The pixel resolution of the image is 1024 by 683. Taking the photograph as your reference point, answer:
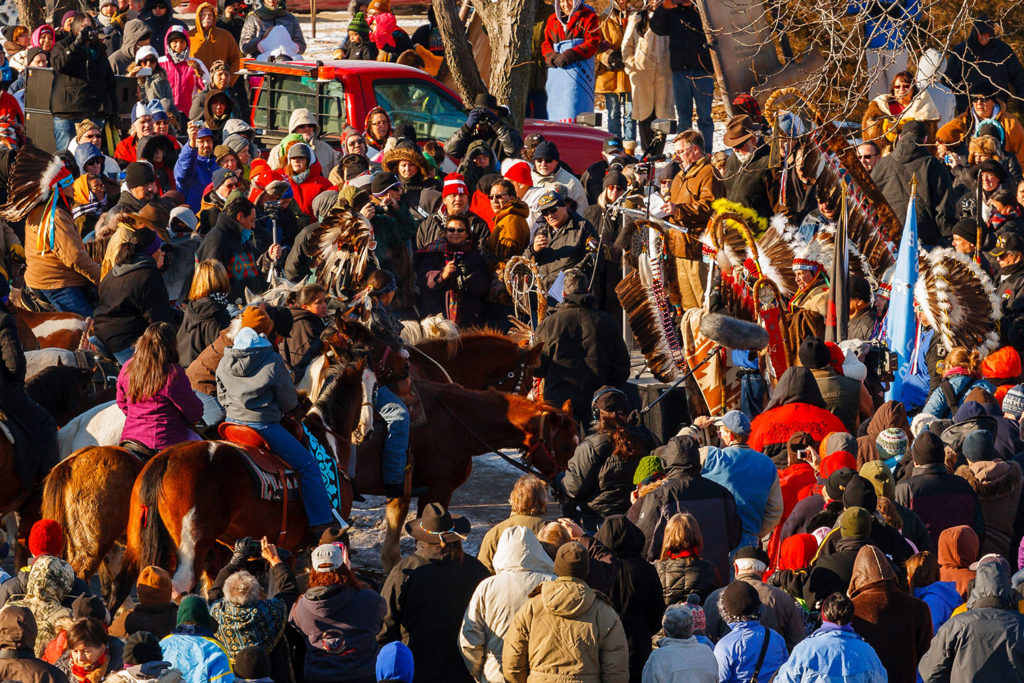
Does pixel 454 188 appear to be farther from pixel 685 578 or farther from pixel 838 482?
pixel 685 578

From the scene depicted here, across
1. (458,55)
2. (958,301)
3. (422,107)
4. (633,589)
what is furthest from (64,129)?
(633,589)

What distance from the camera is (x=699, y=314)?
13375 mm

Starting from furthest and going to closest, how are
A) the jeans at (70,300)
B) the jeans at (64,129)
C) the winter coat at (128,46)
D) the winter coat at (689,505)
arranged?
the winter coat at (128,46) < the jeans at (64,129) < the jeans at (70,300) < the winter coat at (689,505)

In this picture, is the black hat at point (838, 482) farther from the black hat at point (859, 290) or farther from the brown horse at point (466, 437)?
the black hat at point (859, 290)

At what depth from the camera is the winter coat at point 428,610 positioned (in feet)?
25.8

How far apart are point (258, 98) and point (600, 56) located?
4.78m

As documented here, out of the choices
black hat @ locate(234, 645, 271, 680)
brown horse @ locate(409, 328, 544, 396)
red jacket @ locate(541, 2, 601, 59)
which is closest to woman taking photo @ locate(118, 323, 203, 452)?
black hat @ locate(234, 645, 271, 680)

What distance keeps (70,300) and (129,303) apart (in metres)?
1.85

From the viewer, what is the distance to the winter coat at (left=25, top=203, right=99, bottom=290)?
13062 millimetres

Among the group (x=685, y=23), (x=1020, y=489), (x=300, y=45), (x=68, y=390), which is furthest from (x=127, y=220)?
(x=300, y=45)

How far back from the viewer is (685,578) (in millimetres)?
8086

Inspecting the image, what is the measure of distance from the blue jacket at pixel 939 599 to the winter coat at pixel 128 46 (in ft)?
50.0

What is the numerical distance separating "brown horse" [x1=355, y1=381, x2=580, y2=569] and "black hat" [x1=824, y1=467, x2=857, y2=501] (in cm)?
Answer: 320

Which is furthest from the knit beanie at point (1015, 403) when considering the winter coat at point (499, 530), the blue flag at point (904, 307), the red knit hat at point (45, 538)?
the red knit hat at point (45, 538)
